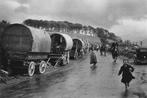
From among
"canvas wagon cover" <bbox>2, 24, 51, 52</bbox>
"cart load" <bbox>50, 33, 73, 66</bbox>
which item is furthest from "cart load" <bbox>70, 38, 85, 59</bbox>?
"canvas wagon cover" <bbox>2, 24, 51, 52</bbox>

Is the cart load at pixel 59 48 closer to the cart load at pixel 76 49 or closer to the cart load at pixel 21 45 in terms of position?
the cart load at pixel 21 45

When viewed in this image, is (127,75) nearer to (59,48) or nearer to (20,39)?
(20,39)

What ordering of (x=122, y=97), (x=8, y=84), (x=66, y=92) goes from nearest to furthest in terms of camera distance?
(x=122, y=97), (x=66, y=92), (x=8, y=84)

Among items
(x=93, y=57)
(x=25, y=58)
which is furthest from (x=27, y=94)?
(x=93, y=57)

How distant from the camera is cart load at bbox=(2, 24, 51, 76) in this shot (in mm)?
20750

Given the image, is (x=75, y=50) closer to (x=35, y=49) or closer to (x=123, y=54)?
(x=123, y=54)

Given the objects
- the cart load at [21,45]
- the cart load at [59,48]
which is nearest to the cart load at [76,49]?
the cart load at [59,48]

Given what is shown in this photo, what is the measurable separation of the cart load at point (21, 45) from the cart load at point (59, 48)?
25.9 feet

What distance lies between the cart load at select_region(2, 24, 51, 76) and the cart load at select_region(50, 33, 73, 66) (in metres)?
7.90

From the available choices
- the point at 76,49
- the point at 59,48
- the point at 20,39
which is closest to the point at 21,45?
the point at 20,39

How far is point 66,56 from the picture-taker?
107ft

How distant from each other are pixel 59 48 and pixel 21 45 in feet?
34.1

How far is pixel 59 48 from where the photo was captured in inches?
1240

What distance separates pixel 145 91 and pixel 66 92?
3.60m
